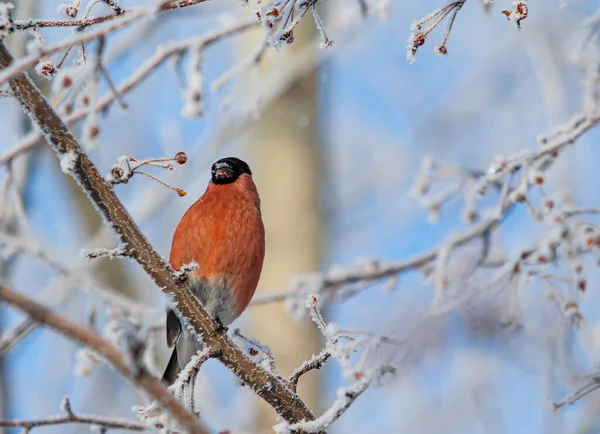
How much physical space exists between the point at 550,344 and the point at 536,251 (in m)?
0.41

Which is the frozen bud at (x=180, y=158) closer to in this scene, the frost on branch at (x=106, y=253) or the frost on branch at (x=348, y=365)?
the frost on branch at (x=106, y=253)

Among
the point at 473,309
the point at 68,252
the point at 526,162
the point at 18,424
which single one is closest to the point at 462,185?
the point at 526,162

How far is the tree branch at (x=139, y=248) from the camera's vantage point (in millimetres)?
1543

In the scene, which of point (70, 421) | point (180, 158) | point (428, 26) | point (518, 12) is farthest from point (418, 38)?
point (70, 421)

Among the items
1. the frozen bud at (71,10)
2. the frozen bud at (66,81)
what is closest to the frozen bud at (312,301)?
the frozen bud at (66,81)

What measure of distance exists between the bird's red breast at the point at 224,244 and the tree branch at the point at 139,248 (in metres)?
0.97

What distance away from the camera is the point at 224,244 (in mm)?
2945

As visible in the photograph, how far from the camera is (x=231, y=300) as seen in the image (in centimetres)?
298

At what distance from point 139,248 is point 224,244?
1.21 meters

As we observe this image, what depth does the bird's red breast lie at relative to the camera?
293cm

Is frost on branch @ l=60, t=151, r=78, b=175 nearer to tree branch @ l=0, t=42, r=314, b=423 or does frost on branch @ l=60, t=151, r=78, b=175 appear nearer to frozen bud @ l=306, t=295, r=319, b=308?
tree branch @ l=0, t=42, r=314, b=423

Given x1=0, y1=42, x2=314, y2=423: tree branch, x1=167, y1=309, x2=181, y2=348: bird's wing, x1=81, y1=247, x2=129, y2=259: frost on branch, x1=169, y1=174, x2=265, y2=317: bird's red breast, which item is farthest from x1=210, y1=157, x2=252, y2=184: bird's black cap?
x1=81, y1=247, x2=129, y2=259: frost on branch

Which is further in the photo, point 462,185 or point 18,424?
point 462,185

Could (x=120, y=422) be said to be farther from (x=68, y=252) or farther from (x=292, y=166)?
(x=68, y=252)
